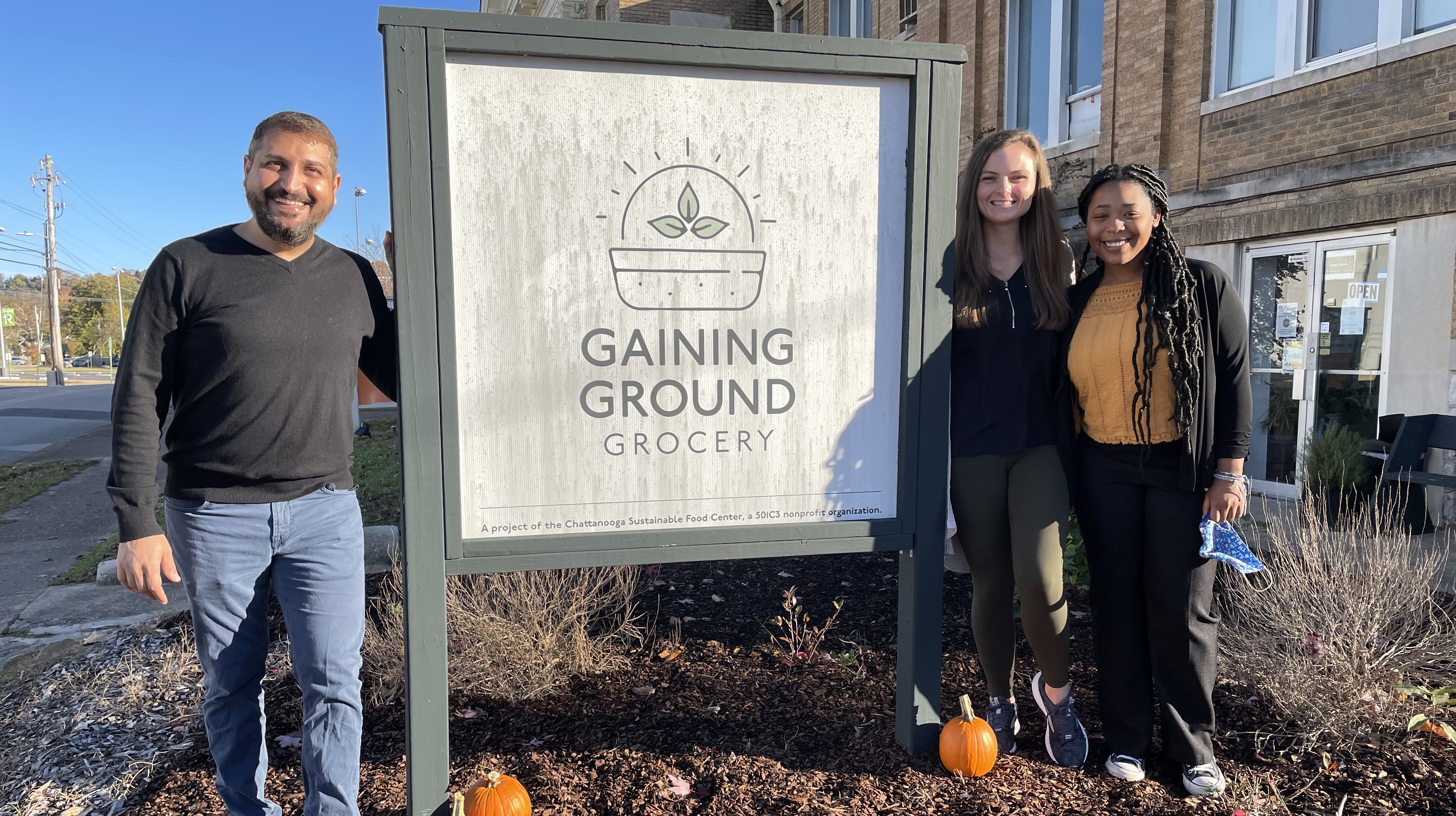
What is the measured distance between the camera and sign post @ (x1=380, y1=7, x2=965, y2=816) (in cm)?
229

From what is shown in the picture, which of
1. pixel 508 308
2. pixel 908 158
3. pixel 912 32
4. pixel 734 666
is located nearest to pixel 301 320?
pixel 508 308

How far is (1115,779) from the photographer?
262 cm

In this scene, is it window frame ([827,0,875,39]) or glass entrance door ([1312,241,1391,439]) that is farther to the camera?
window frame ([827,0,875,39])

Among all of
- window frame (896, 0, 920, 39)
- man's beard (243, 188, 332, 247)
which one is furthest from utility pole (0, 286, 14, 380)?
man's beard (243, 188, 332, 247)

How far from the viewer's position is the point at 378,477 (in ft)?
27.7

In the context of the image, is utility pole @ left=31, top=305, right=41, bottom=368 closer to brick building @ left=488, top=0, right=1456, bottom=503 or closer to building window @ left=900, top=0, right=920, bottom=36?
building window @ left=900, top=0, right=920, bottom=36

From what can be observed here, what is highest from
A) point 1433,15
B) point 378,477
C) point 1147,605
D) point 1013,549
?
point 1433,15

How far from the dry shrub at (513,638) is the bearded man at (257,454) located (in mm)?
748

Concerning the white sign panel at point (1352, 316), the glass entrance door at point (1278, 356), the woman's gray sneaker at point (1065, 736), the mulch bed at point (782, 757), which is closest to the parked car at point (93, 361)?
the glass entrance door at point (1278, 356)

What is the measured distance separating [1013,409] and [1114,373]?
0.31 m

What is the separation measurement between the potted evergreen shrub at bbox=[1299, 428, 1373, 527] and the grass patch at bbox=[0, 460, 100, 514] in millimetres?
11190

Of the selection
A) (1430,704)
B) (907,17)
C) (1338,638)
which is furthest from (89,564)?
(907,17)

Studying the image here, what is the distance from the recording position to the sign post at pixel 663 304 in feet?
7.52

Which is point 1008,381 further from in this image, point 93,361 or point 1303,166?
point 93,361
